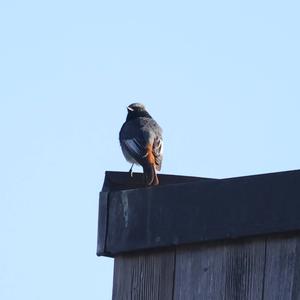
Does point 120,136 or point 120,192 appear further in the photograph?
point 120,136

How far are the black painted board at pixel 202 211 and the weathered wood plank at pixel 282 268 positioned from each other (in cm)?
5

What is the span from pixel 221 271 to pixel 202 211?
238mm

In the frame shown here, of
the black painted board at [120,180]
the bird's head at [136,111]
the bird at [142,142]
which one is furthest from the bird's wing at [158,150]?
the black painted board at [120,180]

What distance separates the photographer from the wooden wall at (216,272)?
3.45 metres

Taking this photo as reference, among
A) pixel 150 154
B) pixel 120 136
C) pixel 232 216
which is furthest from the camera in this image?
pixel 120 136

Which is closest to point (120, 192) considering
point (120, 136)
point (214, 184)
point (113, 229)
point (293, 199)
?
point (113, 229)

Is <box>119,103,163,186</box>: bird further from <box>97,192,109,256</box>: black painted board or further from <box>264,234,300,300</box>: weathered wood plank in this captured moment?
<box>264,234,300,300</box>: weathered wood plank

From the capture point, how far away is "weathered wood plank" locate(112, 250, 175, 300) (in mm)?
3740

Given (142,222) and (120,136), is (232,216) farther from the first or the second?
(120,136)

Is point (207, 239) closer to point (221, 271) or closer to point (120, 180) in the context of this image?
point (221, 271)

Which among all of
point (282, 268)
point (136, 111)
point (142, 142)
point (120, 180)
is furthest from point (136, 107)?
point (282, 268)

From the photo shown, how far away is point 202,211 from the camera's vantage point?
372 centimetres

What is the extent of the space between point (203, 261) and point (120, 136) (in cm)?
835

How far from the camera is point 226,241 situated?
3631 millimetres
